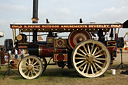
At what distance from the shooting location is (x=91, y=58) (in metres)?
6.73

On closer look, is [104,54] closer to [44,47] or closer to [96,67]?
[96,67]

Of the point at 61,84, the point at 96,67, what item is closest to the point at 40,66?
the point at 61,84

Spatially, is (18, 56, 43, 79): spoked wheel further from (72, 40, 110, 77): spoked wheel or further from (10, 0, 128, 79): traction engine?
(72, 40, 110, 77): spoked wheel

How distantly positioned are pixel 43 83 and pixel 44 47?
195 cm

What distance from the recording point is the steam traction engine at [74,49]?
21.8ft

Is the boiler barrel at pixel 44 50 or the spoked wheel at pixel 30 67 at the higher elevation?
the boiler barrel at pixel 44 50

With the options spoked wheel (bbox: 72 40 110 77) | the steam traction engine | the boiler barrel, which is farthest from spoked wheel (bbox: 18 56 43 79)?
spoked wheel (bbox: 72 40 110 77)

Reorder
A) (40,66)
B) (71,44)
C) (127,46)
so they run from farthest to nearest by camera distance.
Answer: (127,46) → (71,44) → (40,66)

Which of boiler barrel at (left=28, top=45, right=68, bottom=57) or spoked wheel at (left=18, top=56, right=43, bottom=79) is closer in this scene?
spoked wheel at (left=18, top=56, right=43, bottom=79)

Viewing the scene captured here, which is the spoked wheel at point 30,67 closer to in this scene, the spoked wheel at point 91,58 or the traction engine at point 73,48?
the traction engine at point 73,48

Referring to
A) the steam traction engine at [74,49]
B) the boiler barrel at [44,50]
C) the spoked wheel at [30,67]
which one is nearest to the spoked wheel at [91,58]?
the steam traction engine at [74,49]

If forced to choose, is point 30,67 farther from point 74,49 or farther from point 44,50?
point 74,49

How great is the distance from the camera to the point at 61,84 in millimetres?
5688

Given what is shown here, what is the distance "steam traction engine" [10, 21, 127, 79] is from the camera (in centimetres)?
666
